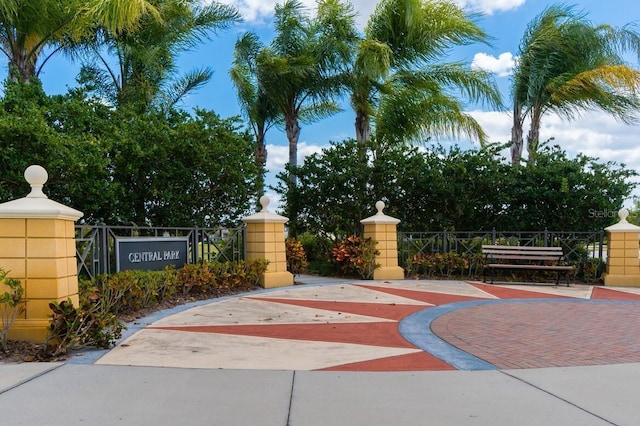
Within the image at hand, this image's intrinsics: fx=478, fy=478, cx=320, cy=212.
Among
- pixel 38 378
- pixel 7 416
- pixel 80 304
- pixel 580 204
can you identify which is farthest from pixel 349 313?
pixel 580 204

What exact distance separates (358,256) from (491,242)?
397cm

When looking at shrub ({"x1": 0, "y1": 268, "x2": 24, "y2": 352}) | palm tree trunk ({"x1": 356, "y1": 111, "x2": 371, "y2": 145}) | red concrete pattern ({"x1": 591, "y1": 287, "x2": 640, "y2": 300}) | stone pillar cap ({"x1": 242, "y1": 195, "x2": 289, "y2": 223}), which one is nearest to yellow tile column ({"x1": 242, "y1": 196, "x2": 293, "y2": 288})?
stone pillar cap ({"x1": 242, "y1": 195, "x2": 289, "y2": 223})

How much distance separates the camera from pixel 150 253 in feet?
27.8

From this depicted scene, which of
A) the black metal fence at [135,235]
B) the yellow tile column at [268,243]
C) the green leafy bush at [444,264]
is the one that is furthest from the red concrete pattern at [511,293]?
the black metal fence at [135,235]

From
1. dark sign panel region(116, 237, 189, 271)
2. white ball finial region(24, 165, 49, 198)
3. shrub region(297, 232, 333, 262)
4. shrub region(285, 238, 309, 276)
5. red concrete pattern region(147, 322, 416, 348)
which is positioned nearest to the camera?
white ball finial region(24, 165, 49, 198)

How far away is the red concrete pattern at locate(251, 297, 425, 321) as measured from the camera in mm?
7539

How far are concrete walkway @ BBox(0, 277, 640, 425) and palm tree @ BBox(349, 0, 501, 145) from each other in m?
10.5

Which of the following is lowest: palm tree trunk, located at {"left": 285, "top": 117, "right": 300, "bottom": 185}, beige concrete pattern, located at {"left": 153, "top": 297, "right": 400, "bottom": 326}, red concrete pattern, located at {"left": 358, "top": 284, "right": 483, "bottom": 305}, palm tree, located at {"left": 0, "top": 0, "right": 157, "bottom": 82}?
red concrete pattern, located at {"left": 358, "top": 284, "right": 483, "bottom": 305}

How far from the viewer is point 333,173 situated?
44.9 feet

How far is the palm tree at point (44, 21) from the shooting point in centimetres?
1124

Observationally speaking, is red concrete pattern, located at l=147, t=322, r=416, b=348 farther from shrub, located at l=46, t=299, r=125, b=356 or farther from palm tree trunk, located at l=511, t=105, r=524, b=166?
palm tree trunk, located at l=511, t=105, r=524, b=166

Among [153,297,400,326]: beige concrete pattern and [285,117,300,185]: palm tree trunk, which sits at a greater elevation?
[285,117,300,185]: palm tree trunk

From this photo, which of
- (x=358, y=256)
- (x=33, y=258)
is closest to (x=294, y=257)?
(x=358, y=256)

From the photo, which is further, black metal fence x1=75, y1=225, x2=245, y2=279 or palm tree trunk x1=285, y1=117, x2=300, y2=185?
palm tree trunk x1=285, y1=117, x2=300, y2=185
